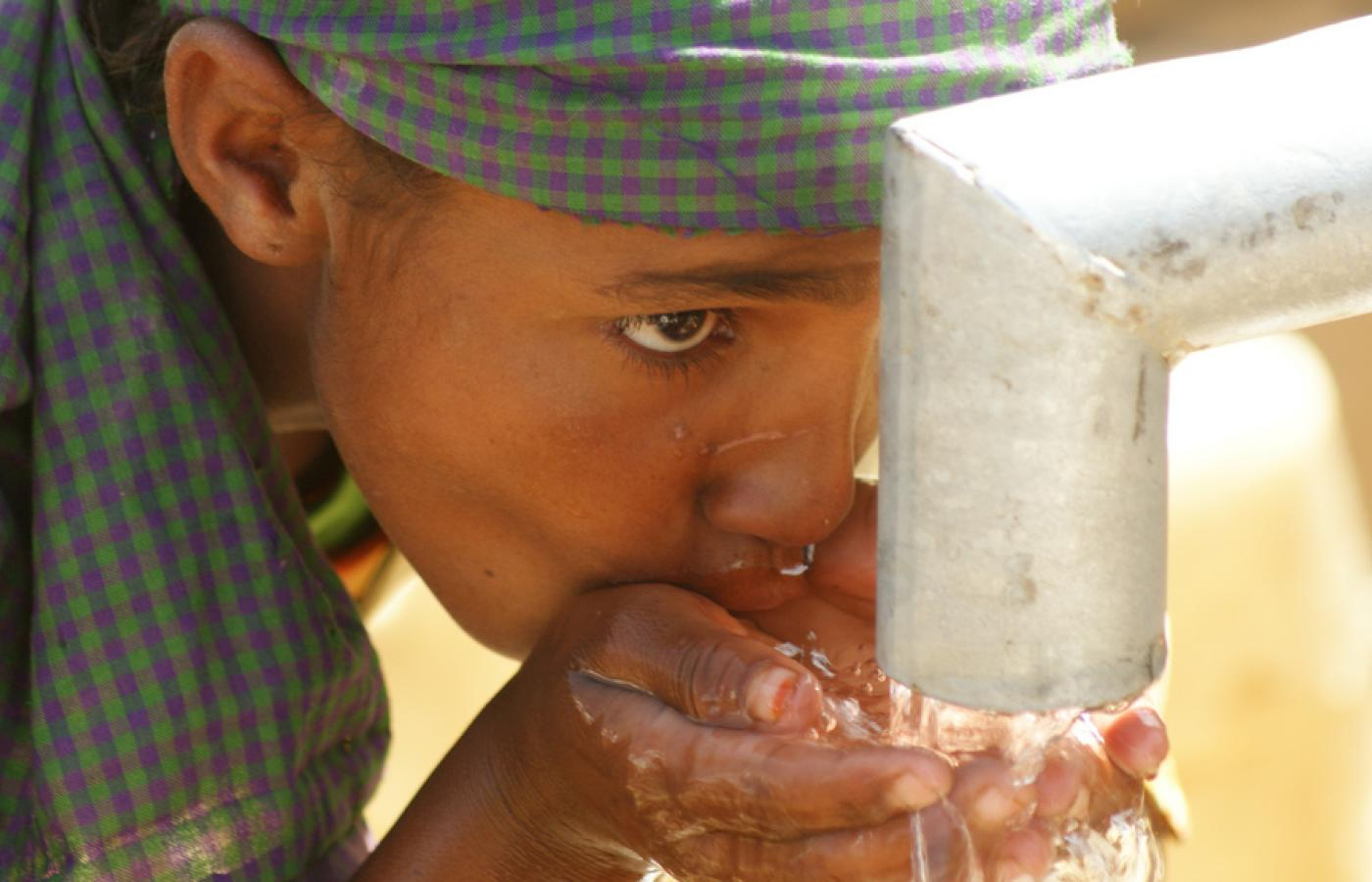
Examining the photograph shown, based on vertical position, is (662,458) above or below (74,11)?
below

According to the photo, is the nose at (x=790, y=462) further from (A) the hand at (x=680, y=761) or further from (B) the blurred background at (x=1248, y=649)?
(B) the blurred background at (x=1248, y=649)

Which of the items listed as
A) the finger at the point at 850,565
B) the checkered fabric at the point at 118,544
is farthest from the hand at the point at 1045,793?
the checkered fabric at the point at 118,544

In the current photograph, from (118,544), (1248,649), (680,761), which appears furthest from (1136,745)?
(1248,649)

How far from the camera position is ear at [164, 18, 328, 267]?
1.33 metres

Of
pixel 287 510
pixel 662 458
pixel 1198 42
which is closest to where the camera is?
pixel 662 458

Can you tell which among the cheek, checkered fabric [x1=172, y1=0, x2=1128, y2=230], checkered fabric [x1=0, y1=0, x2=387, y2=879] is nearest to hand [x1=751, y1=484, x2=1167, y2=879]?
the cheek

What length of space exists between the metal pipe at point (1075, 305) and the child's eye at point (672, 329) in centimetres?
57

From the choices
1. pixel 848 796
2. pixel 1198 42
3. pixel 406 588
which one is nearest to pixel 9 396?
pixel 848 796

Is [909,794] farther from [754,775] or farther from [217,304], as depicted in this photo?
[217,304]

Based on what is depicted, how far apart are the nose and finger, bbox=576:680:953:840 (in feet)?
0.60

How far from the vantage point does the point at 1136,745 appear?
998mm

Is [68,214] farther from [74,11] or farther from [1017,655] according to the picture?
[1017,655]

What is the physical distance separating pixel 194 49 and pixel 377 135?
0.18m

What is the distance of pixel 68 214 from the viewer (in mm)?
1420
